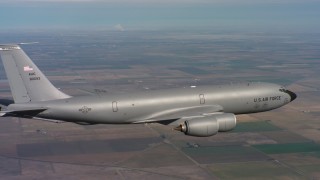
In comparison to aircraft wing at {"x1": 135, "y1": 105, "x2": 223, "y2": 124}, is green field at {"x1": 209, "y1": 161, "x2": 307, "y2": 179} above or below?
below

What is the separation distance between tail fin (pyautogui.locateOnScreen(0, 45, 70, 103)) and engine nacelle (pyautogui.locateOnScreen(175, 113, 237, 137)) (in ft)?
53.1

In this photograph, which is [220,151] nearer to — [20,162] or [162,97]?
[20,162]

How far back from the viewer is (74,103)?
5478 centimetres

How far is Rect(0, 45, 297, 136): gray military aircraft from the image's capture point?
53.7 metres

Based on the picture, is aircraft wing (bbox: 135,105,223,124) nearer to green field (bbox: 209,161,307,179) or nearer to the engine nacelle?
the engine nacelle

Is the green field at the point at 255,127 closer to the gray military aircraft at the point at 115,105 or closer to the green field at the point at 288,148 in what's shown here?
the green field at the point at 288,148

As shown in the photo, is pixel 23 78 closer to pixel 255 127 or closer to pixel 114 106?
pixel 114 106

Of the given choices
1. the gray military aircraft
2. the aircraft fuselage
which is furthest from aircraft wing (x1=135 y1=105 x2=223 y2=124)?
the aircraft fuselage

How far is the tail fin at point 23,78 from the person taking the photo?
177ft

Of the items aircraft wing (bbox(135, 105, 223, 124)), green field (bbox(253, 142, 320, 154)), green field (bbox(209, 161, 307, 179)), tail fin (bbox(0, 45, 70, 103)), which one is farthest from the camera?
green field (bbox(253, 142, 320, 154))

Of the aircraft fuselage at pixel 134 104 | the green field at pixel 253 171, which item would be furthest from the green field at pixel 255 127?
the aircraft fuselage at pixel 134 104

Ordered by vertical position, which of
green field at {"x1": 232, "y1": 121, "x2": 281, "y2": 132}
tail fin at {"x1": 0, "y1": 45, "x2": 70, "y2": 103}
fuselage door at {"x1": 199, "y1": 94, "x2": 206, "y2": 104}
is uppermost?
tail fin at {"x1": 0, "y1": 45, "x2": 70, "y2": 103}

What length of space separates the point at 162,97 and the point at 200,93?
4.93 metres

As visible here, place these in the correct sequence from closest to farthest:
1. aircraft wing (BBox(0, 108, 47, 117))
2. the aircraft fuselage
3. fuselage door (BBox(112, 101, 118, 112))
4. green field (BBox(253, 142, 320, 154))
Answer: aircraft wing (BBox(0, 108, 47, 117))
the aircraft fuselage
fuselage door (BBox(112, 101, 118, 112))
green field (BBox(253, 142, 320, 154))
